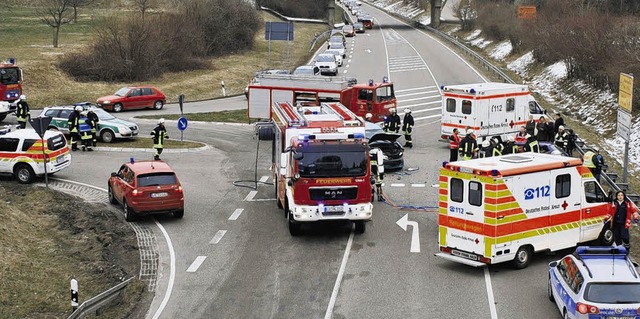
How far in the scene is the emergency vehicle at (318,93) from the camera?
119 ft

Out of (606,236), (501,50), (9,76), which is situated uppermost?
(501,50)

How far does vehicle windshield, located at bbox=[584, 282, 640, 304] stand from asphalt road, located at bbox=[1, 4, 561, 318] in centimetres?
203

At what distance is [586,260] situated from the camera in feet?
50.4

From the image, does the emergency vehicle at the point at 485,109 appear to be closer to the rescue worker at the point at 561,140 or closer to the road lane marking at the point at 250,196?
the rescue worker at the point at 561,140

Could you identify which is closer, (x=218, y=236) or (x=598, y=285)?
(x=598, y=285)

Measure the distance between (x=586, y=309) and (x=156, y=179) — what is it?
12916mm

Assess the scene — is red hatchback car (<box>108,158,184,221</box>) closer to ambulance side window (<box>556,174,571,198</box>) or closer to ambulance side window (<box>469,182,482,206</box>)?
ambulance side window (<box>469,182,482,206</box>)

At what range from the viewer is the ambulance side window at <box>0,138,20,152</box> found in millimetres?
28312

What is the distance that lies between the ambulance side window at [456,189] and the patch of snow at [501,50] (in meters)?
51.2

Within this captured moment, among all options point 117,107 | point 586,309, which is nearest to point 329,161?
point 586,309

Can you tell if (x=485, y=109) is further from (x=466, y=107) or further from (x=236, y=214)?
(x=236, y=214)

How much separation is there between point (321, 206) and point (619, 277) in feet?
26.6

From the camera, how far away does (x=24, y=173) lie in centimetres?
2834

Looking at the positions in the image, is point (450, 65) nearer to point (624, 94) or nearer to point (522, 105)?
point (522, 105)
